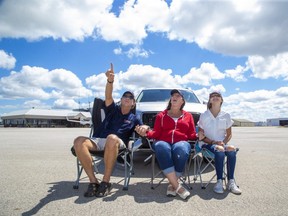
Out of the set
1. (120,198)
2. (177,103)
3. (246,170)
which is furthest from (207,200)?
(246,170)

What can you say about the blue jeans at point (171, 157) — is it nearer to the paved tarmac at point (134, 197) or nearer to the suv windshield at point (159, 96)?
the paved tarmac at point (134, 197)

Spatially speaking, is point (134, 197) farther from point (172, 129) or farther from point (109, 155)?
point (172, 129)

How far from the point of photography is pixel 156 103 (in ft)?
23.9

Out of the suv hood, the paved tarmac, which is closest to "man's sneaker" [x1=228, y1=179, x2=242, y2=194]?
the paved tarmac

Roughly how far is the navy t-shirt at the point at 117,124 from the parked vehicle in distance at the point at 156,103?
136cm

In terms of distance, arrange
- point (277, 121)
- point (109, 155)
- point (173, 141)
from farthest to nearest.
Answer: point (277, 121), point (173, 141), point (109, 155)

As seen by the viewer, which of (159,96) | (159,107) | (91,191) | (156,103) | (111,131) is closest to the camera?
(91,191)

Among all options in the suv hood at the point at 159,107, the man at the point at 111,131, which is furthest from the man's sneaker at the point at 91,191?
the suv hood at the point at 159,107

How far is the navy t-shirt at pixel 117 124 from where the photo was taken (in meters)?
4.94

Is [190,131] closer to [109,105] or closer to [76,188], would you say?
[109,105]

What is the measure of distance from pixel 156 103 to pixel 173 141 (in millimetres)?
A: 2680

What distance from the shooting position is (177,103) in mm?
4887

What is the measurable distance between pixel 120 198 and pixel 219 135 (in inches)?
80.6

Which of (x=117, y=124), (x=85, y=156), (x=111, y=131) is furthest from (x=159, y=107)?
(x=85, y=156)
